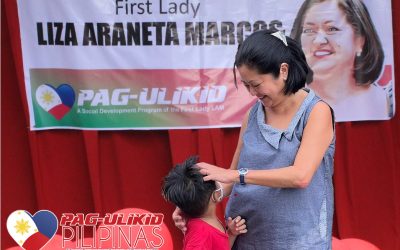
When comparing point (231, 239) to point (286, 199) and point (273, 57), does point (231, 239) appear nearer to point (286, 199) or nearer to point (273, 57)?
point (286, 199)

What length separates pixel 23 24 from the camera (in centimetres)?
366

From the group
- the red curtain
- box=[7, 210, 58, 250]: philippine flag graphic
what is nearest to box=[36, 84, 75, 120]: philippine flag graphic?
the red curtain

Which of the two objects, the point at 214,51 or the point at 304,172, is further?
the point at 214,51

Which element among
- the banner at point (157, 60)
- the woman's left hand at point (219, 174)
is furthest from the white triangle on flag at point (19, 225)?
the woman's left hand at point (219, 174)

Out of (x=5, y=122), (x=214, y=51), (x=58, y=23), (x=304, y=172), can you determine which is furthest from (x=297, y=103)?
(x=5, y=122)

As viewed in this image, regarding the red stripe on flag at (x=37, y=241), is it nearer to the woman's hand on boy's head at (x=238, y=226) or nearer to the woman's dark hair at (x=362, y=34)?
the woman's dark hair at (x=362, y=34)

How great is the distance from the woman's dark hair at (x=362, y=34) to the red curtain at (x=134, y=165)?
0.44ft

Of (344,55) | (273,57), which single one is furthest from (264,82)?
(344,55)

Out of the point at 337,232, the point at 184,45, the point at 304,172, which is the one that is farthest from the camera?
the point at 337,232

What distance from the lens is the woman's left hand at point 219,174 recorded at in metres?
1.92

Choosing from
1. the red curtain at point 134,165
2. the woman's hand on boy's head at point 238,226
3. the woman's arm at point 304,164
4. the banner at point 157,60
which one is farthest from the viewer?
the red curtain at point 134,165

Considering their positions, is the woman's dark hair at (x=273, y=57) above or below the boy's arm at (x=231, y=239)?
above

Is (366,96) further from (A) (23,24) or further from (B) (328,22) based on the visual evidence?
(A) (23,24)

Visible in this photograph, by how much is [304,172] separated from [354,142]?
78.6 inches
